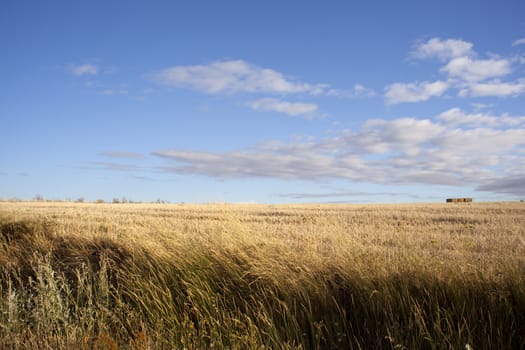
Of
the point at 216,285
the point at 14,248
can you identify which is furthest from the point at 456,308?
the point at 14,248

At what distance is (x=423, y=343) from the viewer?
4.02m

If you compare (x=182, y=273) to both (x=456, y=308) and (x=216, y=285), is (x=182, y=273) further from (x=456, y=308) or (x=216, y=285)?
(x=456, y=308)

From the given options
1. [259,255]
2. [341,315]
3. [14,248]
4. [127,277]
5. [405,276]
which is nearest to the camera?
[341,315]

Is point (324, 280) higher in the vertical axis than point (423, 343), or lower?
higher

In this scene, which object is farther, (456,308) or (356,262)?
(356,262)

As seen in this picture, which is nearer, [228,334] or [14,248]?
[228,334]

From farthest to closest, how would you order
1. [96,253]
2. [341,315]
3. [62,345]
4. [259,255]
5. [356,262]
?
[96,253]
[259,255]
[356,262]
[341,315]
[62,345]

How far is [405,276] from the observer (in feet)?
15.9

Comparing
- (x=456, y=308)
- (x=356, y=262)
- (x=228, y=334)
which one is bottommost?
(x=228, y=334)

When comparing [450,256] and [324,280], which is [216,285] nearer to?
[324,280]

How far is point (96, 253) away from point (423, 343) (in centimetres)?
625

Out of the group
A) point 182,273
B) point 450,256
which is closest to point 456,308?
point 450,256

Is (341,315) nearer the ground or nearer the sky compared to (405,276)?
nearer the ground

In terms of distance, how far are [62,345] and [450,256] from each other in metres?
5.98
